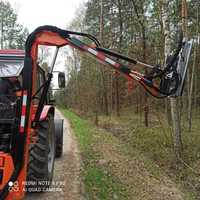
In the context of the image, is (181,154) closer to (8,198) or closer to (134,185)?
(134,185)

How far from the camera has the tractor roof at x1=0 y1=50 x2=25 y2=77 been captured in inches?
214

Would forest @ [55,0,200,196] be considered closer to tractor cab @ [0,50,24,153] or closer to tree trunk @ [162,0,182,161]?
tree trunk @ [162,0,182,161]

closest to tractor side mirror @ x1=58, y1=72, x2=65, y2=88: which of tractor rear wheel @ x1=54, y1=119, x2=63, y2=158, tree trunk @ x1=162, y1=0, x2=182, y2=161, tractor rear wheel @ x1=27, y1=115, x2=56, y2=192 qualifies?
tractor rear wheel @ x1=27, y1=115, x2=56, y2=192

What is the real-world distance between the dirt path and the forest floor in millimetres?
166

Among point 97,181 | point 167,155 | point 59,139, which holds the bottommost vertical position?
point 167,155

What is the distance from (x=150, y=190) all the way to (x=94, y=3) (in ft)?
80.5

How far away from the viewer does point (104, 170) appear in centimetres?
755

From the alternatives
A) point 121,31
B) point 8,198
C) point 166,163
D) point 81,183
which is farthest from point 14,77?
point 121,31

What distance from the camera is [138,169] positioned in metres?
7.79

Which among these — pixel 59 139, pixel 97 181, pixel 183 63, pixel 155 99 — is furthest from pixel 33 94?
pixel 155 99

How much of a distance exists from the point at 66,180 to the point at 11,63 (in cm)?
241

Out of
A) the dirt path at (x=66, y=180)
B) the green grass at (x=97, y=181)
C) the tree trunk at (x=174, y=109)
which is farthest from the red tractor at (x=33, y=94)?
the tree trunk at (x=174, y=109)

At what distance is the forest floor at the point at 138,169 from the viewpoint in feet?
20.4

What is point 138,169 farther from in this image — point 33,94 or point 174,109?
point 33,94
